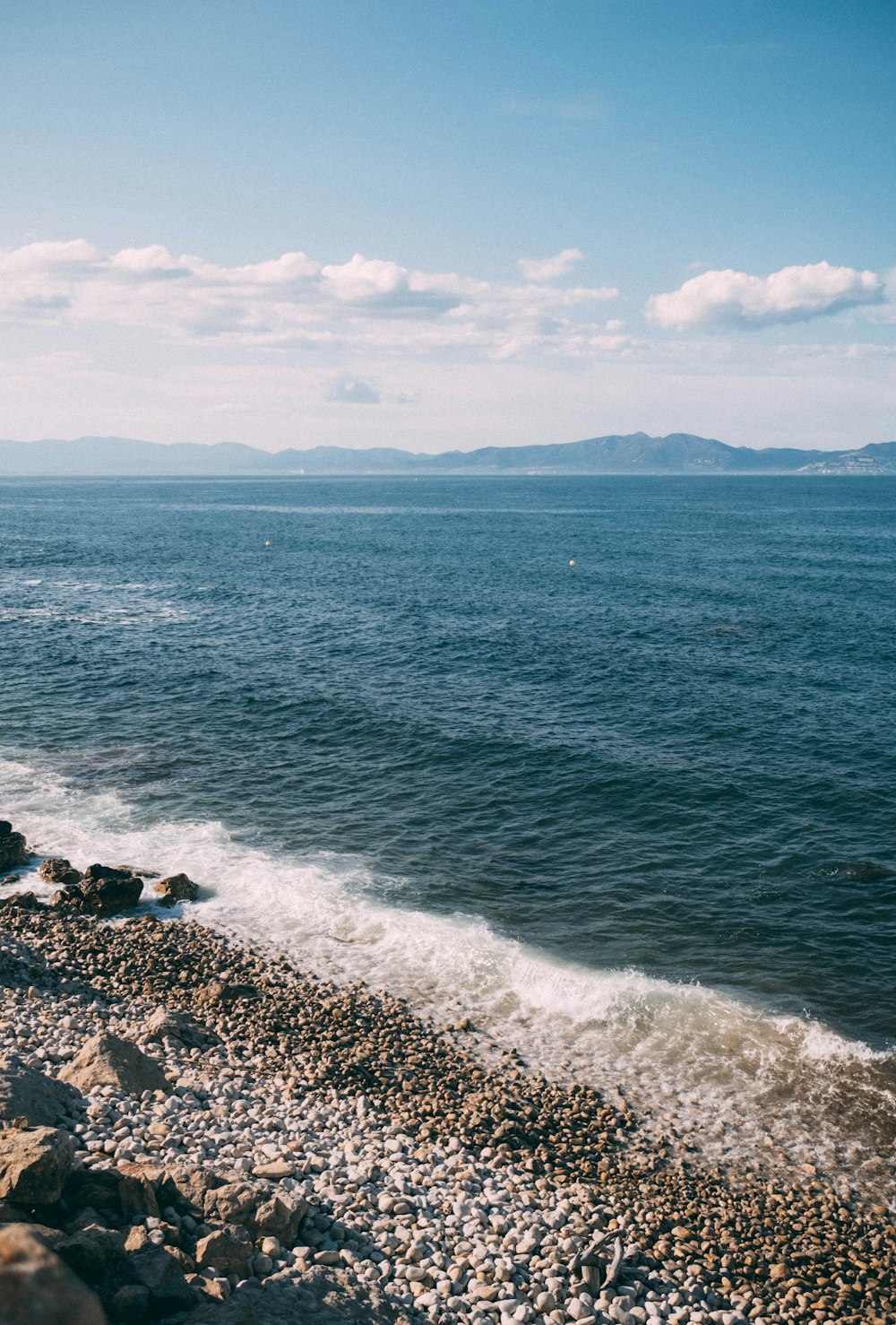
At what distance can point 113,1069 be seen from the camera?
21141mm

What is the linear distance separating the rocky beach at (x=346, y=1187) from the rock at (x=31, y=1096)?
7 centimetres

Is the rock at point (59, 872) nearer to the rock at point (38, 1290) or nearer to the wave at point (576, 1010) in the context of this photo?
the wave at point (576, 1010)

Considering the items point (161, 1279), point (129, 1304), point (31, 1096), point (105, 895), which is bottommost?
point (105, 895)

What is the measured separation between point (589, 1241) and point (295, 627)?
6799 cm

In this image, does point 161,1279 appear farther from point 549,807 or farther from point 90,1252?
point 549,807

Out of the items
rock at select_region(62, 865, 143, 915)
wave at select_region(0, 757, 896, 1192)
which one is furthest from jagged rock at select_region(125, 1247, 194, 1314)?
rock at select_region(62, 865, 143, 915)

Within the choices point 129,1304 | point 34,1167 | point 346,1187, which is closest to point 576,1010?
point 346,1187

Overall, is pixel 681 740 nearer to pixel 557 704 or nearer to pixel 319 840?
pixel 557 704

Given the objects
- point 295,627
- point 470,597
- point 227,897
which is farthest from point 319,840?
point 470,597

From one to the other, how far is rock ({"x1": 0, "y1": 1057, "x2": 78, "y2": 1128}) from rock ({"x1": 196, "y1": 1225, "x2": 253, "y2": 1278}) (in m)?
4.64

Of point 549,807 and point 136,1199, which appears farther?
point 549,807

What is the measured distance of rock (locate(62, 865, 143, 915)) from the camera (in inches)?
1294

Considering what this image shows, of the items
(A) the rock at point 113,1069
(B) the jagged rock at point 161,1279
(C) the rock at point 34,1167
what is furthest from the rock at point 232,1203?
(A) the rock at point 113,1069

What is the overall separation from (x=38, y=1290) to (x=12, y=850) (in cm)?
2998
